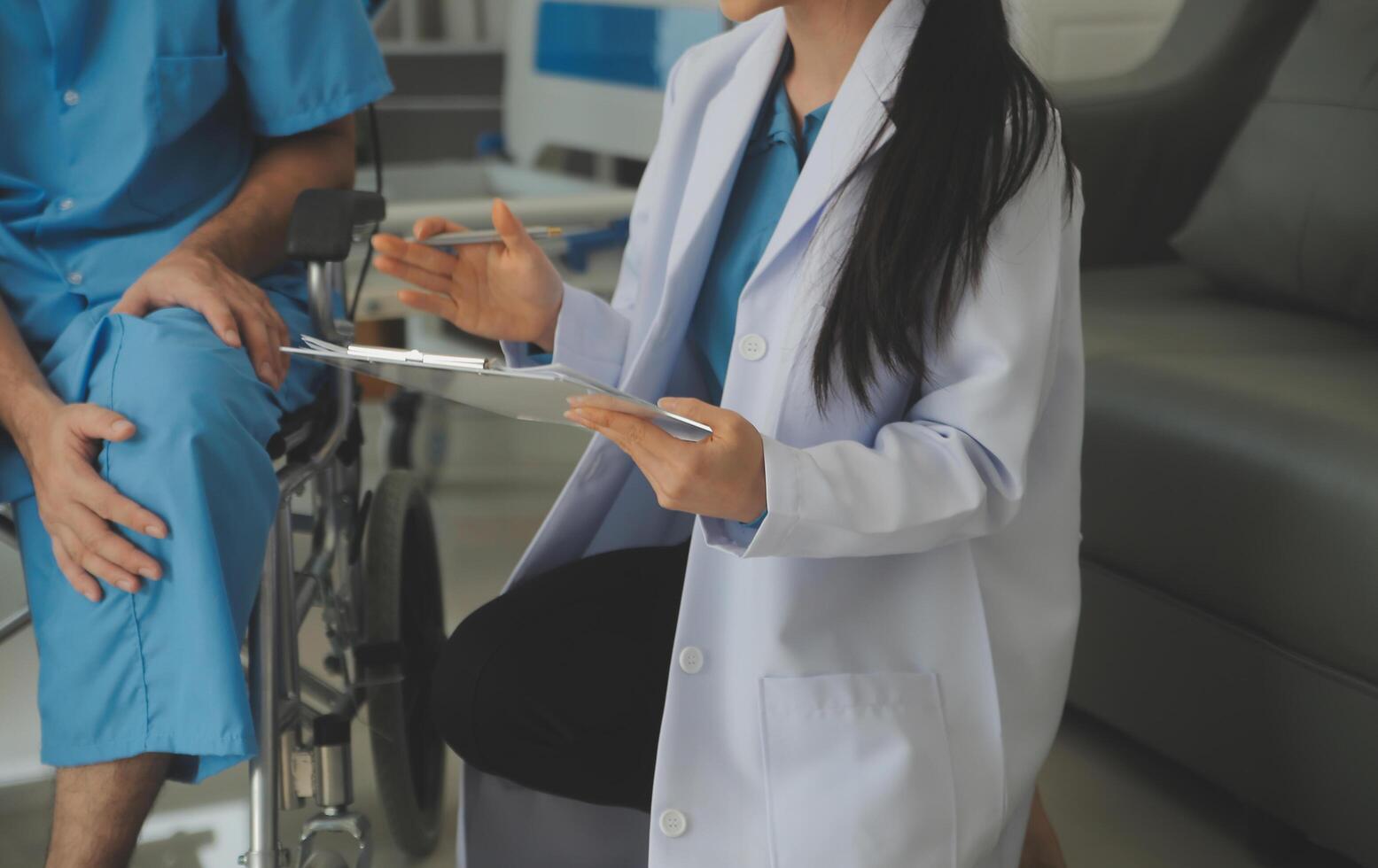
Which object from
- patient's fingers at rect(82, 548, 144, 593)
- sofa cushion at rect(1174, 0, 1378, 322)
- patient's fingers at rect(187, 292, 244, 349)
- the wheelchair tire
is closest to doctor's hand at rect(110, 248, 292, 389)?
patient's fingers at rect(187, 292, 244, 349)

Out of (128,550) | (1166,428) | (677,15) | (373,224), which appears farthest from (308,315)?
(677,15)

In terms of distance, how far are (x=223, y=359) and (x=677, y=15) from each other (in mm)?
1387

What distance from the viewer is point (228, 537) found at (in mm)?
1040

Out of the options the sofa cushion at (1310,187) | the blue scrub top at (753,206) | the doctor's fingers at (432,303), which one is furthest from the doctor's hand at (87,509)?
the sofa cushion at (1310,187)

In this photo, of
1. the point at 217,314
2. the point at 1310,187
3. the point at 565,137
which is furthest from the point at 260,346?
the point at 565,137

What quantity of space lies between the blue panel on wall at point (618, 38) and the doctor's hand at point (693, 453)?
150 centimetres

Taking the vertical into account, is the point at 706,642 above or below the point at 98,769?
above

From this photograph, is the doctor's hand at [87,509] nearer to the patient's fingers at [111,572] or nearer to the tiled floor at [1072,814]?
the patient's fingers at [111,572]

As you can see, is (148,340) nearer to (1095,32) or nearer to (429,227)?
(429,227)

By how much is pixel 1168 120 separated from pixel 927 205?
3.68ft

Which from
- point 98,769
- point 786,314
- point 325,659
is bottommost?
point 325,659

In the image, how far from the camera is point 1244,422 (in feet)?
4.40

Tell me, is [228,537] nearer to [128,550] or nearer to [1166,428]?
[128,550]

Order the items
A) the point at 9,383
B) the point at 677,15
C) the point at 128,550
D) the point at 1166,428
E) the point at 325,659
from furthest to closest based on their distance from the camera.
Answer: the point at 677,15
the point at 325,659
the point at 1166,428
the point at 9,383
the point at 128,550
